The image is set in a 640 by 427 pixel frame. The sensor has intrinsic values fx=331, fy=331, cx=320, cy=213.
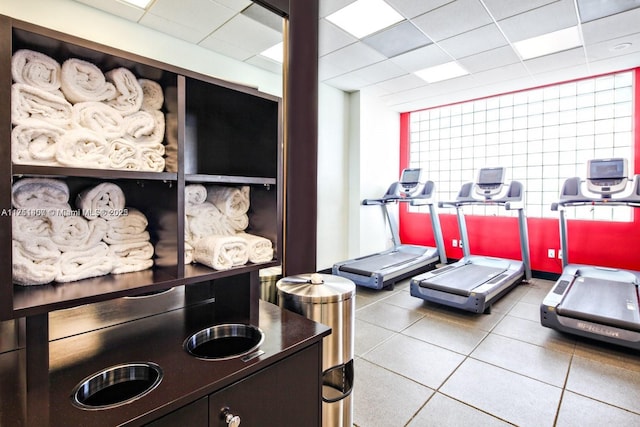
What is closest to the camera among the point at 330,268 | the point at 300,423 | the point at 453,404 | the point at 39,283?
the point at 39,283

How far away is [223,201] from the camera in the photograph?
60.0 inches

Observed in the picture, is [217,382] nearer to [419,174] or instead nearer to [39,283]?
[39,283]

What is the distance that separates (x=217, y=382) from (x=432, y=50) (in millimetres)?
4462

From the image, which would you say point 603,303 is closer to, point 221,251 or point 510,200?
point 510,200

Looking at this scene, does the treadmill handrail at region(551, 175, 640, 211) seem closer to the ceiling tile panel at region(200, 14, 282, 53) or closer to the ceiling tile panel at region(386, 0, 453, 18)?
the ceiling tile panel at region(386, 0, 453, 18)

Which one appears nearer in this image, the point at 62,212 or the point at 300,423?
the point at 62,212

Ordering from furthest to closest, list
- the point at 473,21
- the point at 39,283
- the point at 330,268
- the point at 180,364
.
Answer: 1. the point at 330,268
2. the point at 473,21
3. the point at 180,364
4. the point at 39,283

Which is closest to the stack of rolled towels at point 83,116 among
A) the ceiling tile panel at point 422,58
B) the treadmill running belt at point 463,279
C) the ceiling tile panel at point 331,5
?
the ceiling tile panel at point 331,5

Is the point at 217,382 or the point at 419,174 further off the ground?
the point at 419,174

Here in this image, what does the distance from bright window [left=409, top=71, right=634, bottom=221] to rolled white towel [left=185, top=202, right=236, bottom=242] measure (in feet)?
18.8

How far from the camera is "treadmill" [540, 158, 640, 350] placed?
9.82 feet

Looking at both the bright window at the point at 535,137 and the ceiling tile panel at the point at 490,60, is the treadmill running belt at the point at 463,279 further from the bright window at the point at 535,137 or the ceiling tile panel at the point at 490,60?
the ceiling tile panel at the point at 490,60

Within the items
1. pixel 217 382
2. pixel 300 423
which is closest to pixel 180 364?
pixel 217 382

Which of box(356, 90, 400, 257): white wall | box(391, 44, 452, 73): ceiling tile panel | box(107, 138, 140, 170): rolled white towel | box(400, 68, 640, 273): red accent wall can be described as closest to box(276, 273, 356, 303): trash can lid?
box(107, 138, 140, 170): rolled white towel
